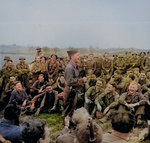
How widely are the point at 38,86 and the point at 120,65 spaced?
1984 millimetres

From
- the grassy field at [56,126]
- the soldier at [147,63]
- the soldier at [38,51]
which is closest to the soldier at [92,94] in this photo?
the grassy field at [56,126]

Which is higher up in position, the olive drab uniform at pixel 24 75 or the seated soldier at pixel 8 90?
the olive drab uniform at pixel 24 75

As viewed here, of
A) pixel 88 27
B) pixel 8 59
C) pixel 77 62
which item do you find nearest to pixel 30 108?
pixel 8 59

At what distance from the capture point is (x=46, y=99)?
4719 millimetres

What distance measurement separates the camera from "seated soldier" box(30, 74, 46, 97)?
185 inches

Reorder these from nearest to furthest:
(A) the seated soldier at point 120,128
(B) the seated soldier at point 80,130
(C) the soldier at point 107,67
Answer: (A) the seated soldier at point 120,128
(B) the seated soldier at point 80,130
(C) the soldier at point 107,67

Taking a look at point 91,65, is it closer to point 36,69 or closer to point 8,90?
point 36,69

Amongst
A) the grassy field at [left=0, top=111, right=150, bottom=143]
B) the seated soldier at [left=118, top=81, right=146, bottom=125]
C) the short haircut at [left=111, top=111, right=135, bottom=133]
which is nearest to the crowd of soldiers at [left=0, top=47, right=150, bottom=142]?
the seated soldier at [left=118, top=81, right=146, bottom=125]

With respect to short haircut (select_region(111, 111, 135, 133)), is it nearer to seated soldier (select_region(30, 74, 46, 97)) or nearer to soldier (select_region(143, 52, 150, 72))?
soldier (select_region(143, 52, 150, 72))

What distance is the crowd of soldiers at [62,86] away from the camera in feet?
15.3

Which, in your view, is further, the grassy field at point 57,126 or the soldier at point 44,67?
the soldier at point 44,67

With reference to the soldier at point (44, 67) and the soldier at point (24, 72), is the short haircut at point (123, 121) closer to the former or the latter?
the soldier at point (44, 67)

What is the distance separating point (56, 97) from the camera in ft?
15.5

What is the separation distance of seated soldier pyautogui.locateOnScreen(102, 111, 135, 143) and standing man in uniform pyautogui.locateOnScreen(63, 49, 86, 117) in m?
0.98
